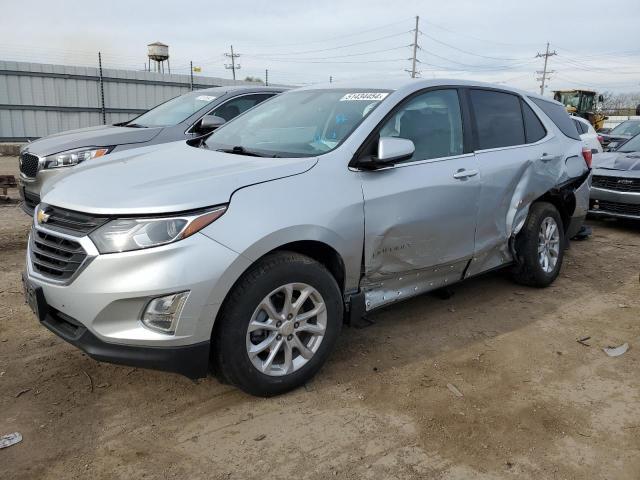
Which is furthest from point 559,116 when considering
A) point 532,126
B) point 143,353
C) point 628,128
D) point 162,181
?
point 628,128

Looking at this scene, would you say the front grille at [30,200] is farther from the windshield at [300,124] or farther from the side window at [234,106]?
the windshield at [300,124]

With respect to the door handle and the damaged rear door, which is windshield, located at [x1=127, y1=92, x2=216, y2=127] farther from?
the door handle

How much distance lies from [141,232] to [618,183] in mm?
7160

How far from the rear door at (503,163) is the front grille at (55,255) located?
9.01 ft

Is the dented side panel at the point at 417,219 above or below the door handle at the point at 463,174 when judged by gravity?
below

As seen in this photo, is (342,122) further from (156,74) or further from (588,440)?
(156,74)

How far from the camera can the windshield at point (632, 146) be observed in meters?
8.65

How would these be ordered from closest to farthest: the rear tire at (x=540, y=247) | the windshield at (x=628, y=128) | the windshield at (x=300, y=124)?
the windshield at (x=300, y=124)
the rear tire at (x=540, y=247)
the windshield at (x=628, y=128)

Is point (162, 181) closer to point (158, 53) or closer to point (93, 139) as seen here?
point (93, 139)

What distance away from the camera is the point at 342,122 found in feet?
11.6

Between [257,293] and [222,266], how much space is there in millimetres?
255

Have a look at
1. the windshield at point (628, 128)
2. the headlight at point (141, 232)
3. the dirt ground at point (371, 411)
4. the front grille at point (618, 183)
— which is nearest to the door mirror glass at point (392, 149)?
the headlight at point (141, 232)

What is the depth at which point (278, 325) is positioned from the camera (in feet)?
9.64

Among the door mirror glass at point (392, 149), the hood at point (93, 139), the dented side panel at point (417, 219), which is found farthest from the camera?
the hood at point (93, 139)
